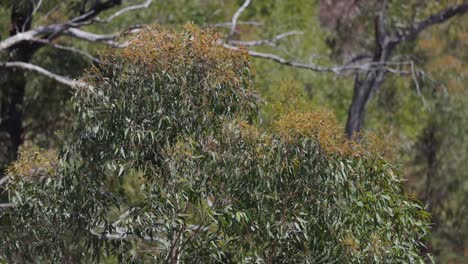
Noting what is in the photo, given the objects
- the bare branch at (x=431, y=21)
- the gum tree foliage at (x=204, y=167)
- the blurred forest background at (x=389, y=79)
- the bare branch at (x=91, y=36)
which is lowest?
the blurred forest background at (x=389, y=79)

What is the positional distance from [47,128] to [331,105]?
733 cm

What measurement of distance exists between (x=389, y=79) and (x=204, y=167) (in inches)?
600

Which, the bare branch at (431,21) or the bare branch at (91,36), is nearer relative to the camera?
the bare branch at (91,36)

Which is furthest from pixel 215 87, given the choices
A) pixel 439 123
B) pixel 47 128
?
pixel 439 123

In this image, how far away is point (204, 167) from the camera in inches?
423

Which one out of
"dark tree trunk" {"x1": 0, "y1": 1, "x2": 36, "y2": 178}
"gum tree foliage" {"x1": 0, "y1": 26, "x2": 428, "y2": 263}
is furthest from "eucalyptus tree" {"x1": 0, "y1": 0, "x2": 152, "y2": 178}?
"gum tree foliage" {"x1": 0, "y1": 26, "x2": 428, "y2": 263}

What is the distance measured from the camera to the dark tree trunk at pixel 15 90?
1988 cm

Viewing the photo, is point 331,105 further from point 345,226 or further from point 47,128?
point 345,226

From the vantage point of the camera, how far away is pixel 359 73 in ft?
77.6

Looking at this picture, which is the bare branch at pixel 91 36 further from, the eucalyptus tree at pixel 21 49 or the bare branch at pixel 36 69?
the bare branch at pixel 36 69

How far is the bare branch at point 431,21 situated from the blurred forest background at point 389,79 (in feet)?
0.72

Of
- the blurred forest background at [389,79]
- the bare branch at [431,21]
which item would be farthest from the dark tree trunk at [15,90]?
the bare branch at [431,21]

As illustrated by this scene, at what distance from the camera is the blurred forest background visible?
835 inches

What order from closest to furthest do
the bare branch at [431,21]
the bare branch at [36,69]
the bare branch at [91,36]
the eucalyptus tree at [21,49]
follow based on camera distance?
the bare branch at [36,69] < the bare branch at [91,36] < the eucalyptus tree at [21,49] < the bare branch at [431,21]
